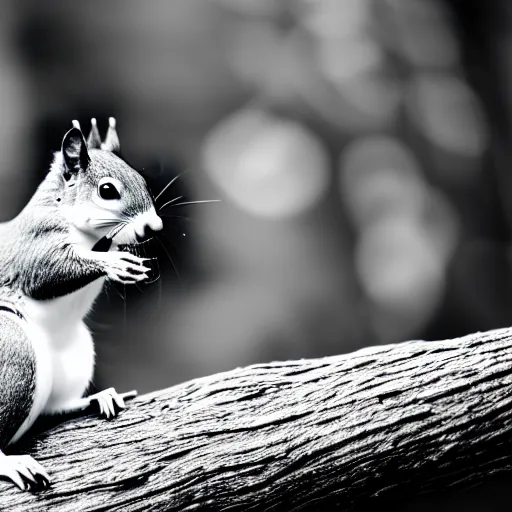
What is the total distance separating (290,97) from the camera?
2.08 m

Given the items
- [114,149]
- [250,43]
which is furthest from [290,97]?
[114,149]

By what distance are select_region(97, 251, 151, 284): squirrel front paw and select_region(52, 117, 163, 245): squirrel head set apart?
66 millimetres

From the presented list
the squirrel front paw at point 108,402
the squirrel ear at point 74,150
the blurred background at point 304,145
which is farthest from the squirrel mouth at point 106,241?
the blurred background at point 304,145

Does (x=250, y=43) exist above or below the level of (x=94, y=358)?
above

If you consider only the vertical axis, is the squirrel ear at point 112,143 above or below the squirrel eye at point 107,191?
above

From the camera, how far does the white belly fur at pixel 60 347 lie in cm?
105

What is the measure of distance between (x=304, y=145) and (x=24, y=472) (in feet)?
4.44

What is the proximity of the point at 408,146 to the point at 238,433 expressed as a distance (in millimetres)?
1361

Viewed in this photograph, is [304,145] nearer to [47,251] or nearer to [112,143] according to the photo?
[112,143]

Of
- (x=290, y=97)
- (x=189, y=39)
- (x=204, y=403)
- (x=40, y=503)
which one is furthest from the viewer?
(x=290, y=97)

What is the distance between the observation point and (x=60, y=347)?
1.10 metres

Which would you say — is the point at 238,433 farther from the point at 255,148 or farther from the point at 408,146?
the point at 408,146

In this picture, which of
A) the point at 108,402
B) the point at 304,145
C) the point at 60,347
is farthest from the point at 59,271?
the point at 304,145

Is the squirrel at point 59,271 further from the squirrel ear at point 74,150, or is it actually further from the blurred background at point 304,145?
the blurred background at point 304,145
